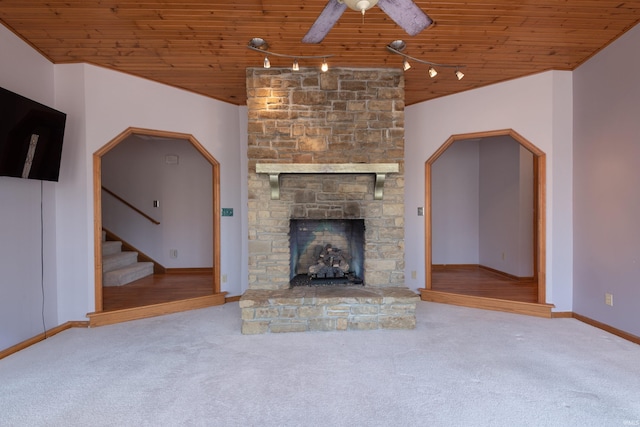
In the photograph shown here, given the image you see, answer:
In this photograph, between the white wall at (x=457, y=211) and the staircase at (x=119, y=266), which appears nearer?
the staircase at (x=119, y=266)

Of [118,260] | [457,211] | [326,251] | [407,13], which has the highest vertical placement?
[407,13]

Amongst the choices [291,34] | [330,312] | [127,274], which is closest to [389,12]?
[291,34]

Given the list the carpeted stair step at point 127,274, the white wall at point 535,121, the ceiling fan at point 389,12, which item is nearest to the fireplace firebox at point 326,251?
the white wall at point 535,121

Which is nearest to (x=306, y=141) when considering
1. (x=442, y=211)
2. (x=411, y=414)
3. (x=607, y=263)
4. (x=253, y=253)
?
(x=253, y=253)

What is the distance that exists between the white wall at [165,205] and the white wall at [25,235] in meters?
2.70

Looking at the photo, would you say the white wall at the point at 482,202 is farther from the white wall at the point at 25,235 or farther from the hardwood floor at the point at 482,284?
the white wall at the point at 25,235

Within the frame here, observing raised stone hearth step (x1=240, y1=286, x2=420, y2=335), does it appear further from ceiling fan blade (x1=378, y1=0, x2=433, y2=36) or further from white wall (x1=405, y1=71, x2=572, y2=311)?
ceiling fan blade (x1=378, y1=0, x2=433, y2=36)

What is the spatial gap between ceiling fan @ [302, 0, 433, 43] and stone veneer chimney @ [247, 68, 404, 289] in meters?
1.55

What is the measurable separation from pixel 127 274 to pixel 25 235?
88.6 inches

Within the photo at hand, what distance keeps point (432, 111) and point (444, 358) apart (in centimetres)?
319

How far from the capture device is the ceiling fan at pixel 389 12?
5.81 feet

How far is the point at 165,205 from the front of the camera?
20.5 ft

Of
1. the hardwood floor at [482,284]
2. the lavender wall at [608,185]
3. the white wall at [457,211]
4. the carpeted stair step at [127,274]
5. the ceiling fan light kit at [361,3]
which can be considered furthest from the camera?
the white wall at [457,211]

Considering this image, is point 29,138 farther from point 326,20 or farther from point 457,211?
point 457,211
